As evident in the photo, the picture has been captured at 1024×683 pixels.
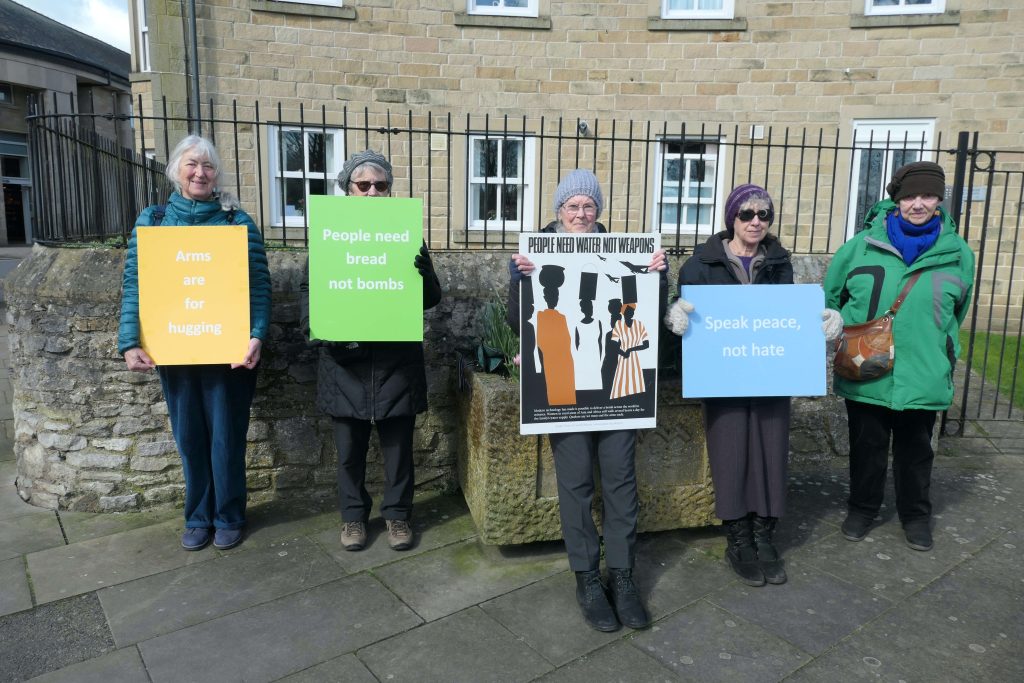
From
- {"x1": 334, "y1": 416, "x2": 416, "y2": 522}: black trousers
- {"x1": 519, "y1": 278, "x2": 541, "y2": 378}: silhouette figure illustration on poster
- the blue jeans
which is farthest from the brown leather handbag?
the blue jeans

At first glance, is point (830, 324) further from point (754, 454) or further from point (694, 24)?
point (694, 24)

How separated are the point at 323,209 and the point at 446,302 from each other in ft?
4.07

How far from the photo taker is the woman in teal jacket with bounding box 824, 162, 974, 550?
11.2 ft

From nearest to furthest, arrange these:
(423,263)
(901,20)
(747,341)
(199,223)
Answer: (747,341) < (423,263) < (199,223) < (901,20)

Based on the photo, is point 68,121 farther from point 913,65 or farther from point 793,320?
point 913,65

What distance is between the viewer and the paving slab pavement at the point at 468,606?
8.78 feet

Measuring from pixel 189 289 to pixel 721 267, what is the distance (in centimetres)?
245

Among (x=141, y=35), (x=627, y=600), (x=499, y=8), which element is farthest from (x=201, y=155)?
(x=141, y=35)

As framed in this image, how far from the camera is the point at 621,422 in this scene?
121 inches

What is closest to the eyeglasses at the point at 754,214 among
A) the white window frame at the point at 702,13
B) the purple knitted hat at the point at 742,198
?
the purple knitted hat at the point at 742,198

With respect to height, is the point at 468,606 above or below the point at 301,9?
below

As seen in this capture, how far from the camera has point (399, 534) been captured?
143 inches

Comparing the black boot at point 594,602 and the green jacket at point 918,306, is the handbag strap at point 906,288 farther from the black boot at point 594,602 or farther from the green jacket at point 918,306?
the black boot at point 594,602

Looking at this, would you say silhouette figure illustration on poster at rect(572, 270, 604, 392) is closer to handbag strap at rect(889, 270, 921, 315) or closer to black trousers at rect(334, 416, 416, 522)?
black trousers at rect(334, 416, 416, 522)
